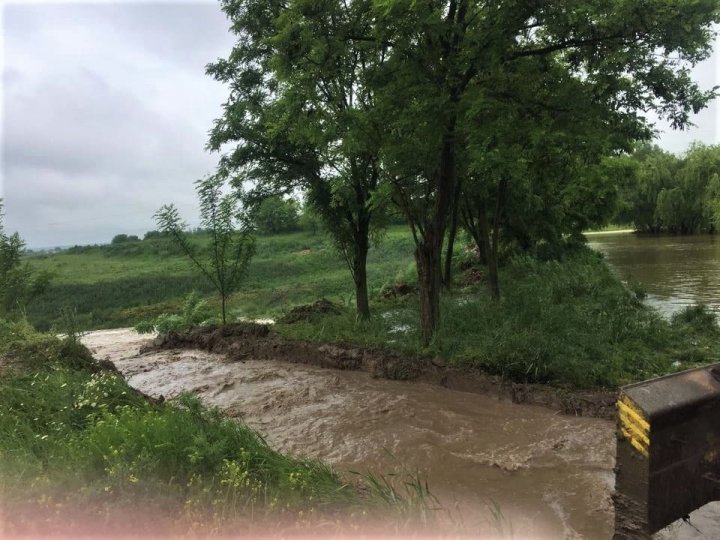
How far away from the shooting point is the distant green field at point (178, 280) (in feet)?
82.3

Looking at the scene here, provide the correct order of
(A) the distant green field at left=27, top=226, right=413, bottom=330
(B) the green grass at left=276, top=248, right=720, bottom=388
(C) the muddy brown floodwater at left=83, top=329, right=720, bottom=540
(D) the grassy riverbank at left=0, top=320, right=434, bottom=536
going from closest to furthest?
(D) the grassy riverbank at left=0, top=320, right=434, bottom=536
(C) the muddy brown floodwater at left=83, top=329, right=720, bottom=540
(B) the green grass at left=276, top=248, right=720, bottom=388
(A) the distant green field at left=27, top=226, right=413, bottom=330

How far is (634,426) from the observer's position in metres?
3.35

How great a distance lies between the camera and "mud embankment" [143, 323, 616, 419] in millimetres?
7133

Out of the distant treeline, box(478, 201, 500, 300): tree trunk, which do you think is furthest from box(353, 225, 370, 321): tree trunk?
→ the distant treeline

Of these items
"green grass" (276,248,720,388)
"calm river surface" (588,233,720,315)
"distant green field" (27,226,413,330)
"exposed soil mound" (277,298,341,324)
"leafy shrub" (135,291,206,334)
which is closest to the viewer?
"green grass" (276,248,720,388)

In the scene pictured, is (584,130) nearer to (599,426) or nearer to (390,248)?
(599,426)

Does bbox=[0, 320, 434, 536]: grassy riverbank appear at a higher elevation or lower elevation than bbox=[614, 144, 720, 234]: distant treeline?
lower

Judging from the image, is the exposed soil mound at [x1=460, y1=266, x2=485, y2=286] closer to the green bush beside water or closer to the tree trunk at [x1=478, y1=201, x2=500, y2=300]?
the tree trunk at [x1=478, y1=201, x2=500, y2=300]

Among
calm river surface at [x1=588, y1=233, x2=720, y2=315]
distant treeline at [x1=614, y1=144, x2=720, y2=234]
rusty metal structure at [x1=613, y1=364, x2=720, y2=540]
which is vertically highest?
distant treeline at [x1=614, y1=144, x2=720, y2=234]

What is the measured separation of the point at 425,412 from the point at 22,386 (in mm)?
5390

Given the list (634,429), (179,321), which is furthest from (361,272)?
(634,429)

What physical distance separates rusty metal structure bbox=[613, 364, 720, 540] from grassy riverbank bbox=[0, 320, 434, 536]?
5.39 feet

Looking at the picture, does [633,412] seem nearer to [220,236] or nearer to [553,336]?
[553,336]

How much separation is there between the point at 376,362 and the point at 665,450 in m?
6.23
